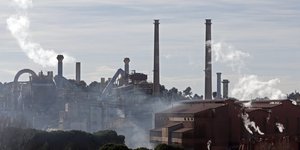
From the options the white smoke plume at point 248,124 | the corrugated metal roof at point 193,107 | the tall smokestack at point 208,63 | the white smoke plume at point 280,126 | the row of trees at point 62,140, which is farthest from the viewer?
the tall smokestack at point 208,63

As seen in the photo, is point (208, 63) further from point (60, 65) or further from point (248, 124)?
point (248, 124)

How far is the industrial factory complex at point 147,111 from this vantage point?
49.2 meters

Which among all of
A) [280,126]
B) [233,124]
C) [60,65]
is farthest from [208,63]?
[280,126]

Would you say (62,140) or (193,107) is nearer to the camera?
(193,107)

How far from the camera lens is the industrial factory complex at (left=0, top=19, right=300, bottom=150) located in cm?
4916

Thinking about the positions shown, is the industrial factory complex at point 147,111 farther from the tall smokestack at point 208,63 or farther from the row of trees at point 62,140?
the row of trees at point 62,140

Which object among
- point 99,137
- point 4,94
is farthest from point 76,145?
point 4,94

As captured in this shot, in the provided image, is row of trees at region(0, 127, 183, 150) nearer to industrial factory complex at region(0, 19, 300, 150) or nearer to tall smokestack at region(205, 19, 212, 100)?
industrial factory complex at region(0, 19, 300, 150)

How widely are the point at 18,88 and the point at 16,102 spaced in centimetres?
170

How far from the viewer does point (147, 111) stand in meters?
73.8

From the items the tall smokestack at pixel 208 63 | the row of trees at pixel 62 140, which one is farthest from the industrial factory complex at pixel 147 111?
the row of trees at pixel 62 140

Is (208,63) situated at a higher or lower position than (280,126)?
higher

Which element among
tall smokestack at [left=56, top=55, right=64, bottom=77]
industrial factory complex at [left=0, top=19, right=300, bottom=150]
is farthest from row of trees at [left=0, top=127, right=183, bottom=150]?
tall smokestack at [left=56, top=55, right=64, bottom=77]

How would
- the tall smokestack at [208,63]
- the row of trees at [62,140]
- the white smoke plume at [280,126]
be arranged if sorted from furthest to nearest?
1. the tall smokestack at [208,63]
2. the row of trees at [62,140]
3. the white smoke plume at [280,126]
